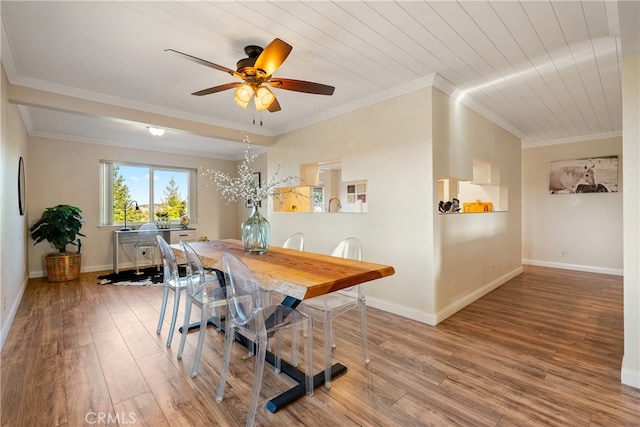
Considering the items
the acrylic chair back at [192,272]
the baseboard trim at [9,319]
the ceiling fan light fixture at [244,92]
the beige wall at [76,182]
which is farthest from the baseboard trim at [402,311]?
the beige wall at [76,182]

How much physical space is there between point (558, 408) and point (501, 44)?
257cm

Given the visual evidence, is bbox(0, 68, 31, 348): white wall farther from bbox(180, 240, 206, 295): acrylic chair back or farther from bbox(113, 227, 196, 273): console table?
bbox(113, 227, 196, 273): console table

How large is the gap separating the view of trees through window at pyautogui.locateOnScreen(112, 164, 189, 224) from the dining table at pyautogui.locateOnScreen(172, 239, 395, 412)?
4.37 m

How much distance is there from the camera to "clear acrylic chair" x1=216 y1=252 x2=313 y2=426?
1663 millimetres

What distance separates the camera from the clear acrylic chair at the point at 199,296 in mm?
2154

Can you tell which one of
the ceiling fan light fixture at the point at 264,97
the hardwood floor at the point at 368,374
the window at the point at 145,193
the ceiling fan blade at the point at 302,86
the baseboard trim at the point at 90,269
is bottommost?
the hardwood floor at the point at 368,374

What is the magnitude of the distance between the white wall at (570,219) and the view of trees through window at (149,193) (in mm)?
7312

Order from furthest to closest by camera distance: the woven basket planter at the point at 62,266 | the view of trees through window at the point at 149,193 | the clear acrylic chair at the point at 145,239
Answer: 1. the view of trees through window at the point at 149,193
2. the clear acrylic chair at the point at 145,239
3. the woven basket planter at the point at 62,266

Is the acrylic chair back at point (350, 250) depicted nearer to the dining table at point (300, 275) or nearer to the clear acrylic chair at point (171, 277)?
the dining table at point (300, 275)

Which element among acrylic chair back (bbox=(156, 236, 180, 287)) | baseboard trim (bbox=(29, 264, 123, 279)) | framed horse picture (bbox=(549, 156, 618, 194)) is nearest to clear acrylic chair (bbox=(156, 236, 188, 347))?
acrylic chair back (bbox=(156, 236, 180, 287))

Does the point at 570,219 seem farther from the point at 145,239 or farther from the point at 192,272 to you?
the point at 145,239

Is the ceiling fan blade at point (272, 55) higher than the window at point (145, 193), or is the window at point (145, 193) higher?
the ceiling fan blade at point (272, 55)

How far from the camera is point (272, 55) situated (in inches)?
75.8

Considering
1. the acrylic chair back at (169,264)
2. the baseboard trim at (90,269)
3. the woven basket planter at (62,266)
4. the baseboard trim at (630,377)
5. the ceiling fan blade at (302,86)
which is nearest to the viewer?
the baseboard trim at (630,377)
